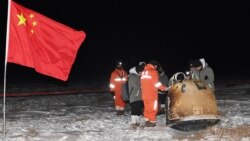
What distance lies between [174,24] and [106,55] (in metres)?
51.9

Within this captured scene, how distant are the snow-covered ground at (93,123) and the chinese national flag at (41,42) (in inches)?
75.2

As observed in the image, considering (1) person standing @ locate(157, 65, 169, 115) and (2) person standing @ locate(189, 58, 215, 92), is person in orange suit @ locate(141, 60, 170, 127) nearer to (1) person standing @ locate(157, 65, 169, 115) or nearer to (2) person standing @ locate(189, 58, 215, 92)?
(2) person standing @ locate(189, 58, 215, 92)

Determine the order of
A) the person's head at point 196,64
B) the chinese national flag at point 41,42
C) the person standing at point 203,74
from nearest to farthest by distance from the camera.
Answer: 1. the chinese national flag at point 41,42
2. the person's head at point 196,64
3. the person standing at point 203,74

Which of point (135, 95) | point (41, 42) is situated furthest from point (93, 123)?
point (41, 42)

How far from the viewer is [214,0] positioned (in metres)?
153

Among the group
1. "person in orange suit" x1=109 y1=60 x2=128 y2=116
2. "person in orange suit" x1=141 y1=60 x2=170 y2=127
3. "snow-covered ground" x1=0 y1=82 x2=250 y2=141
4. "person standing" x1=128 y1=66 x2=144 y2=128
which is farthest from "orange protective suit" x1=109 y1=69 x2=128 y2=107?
"person in orange suit" x1=141 y1=60 x2=170 y2=127

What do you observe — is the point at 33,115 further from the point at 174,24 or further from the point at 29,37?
the point at 174,24

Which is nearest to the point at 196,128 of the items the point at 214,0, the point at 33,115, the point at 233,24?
the point at 33,115

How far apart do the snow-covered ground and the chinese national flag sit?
191cm

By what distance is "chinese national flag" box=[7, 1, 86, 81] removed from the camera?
31.9 ft

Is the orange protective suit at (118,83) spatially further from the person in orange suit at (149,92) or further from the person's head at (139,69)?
the person in orange suit at (149,92)

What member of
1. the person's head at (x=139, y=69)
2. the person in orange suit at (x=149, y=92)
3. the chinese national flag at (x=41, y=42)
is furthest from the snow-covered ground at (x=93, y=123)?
the chinese national flag at (x=41, y=42)

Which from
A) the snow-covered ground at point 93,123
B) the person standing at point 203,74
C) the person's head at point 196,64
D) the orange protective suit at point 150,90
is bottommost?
the snow-covered ground at point 93,123

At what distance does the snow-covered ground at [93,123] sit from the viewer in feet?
35.6
